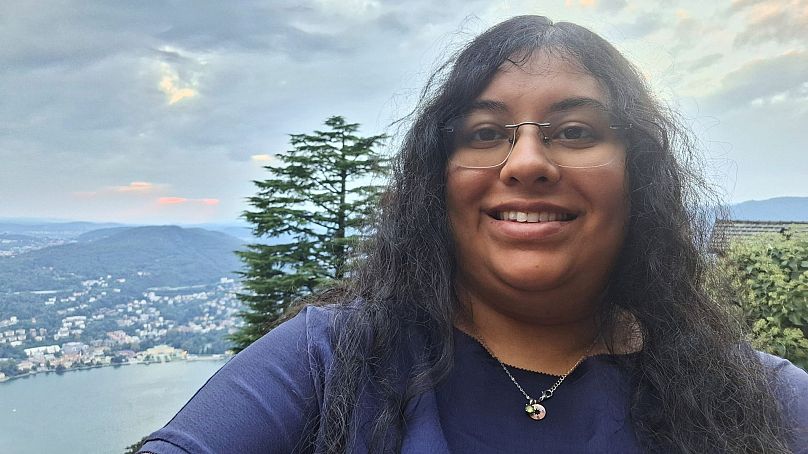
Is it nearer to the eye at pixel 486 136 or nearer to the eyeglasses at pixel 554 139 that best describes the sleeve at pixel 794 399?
the eyeglasses at pixel 554 139

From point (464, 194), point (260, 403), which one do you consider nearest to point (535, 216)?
point (464, 194)

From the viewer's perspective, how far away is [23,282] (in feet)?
49.6

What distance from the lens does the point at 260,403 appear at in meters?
0.85

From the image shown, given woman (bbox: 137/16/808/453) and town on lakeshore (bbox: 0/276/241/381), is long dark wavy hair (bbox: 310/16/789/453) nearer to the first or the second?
woman (bbox: 137/16/808/453)

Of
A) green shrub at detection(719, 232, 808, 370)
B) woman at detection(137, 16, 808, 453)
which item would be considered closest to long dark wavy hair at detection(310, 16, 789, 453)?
woman at detection(137, 16, 808, 453)

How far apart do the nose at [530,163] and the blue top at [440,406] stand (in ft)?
1.17

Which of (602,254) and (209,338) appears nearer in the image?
(602,254)

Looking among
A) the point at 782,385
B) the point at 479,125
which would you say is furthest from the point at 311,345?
the point at 782,385

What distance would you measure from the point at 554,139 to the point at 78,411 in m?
16.5

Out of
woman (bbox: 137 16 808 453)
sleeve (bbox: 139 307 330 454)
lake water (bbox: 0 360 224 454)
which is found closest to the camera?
sleeve (bbox: 139 307 330 454)

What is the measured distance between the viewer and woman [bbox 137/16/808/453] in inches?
38.0

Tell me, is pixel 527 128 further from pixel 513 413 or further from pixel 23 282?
pixel 23 282

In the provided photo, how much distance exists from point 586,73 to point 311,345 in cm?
77

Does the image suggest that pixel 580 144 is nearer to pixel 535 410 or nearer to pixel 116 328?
pixel 535 410
